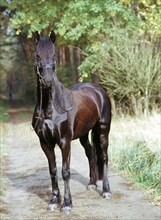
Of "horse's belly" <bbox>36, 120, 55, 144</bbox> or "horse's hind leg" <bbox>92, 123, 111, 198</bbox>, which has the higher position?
"horse's belly" <bbox>36, 120, 55, 144</bbox>

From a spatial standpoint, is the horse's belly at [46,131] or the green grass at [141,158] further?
the green grass at [141,158]

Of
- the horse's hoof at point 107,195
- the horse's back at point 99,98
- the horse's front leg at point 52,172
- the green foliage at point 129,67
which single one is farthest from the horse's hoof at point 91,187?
the green foliage at point 129,67

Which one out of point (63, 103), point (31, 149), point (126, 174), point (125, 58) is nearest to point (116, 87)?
point (125, 58)

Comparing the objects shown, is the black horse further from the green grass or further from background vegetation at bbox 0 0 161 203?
background vegetation at bbox 0 0 161 203

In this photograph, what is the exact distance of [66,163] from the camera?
5719 millimetres

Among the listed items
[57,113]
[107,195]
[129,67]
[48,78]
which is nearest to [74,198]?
[107,195]

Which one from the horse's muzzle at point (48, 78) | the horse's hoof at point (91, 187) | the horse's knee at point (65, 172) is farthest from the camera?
the horse's hoof at point (91, 187)

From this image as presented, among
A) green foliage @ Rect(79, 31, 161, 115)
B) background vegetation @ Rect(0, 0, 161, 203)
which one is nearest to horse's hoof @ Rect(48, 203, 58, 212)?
background vegetation @ Rect(0, 0, 161, 203)

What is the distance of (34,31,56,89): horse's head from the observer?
5.21m

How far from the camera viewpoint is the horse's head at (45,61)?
5.21m

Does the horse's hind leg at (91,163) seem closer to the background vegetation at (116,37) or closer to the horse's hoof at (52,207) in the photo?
the horse's hoof at (52,207)

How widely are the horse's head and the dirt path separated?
1748 millimetres

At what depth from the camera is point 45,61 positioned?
5250mm

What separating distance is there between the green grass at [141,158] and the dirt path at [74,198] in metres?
0.22
